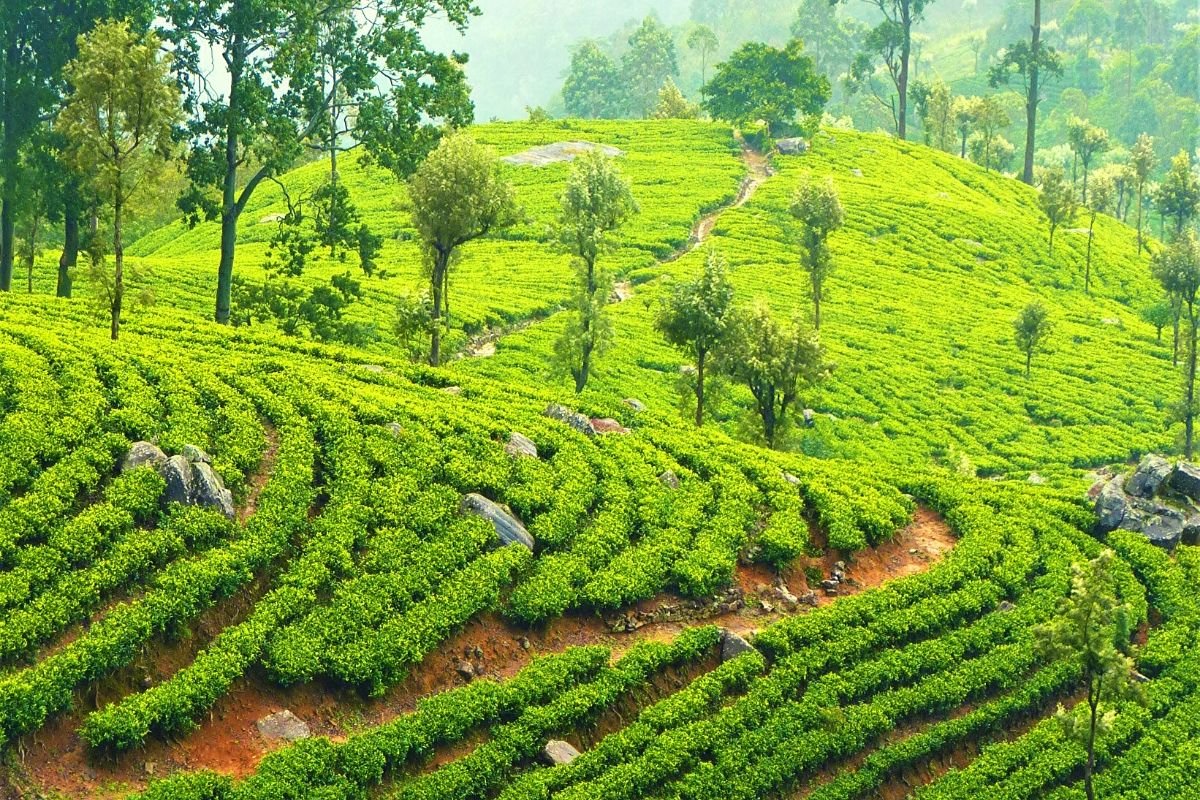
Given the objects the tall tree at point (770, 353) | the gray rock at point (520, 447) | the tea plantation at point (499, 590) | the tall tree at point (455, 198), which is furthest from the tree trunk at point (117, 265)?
the tall tree at point (770, 353)

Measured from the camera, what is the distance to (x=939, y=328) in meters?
89.8

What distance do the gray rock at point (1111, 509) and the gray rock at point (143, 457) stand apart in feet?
110

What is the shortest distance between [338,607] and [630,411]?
64.6ft

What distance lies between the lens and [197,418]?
38.9 meters

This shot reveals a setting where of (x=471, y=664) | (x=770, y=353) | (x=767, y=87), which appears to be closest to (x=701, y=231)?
(x=767, y=87)

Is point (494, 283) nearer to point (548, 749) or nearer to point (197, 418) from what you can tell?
point (197, 418)

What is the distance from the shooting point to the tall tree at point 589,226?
61.2 m

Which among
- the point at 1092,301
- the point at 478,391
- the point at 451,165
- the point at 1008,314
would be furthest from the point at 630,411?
the point at 1092,301

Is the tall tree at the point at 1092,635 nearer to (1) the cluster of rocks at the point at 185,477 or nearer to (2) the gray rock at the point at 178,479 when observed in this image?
(1) the cluster of rocks at the point at 185,477

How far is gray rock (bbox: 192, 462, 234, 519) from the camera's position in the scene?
3434cm

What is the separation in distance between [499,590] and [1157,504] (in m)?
26.9

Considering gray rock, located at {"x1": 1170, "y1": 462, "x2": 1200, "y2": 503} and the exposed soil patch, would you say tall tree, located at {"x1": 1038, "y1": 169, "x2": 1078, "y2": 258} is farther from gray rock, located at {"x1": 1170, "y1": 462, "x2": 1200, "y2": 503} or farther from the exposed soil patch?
the exposed soil patch

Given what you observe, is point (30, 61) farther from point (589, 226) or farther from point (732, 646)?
point (732, 646)

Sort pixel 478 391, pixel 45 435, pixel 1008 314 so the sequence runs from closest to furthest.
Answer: pixel 45 435 → pixel 478 391 → pixel 1008 314
